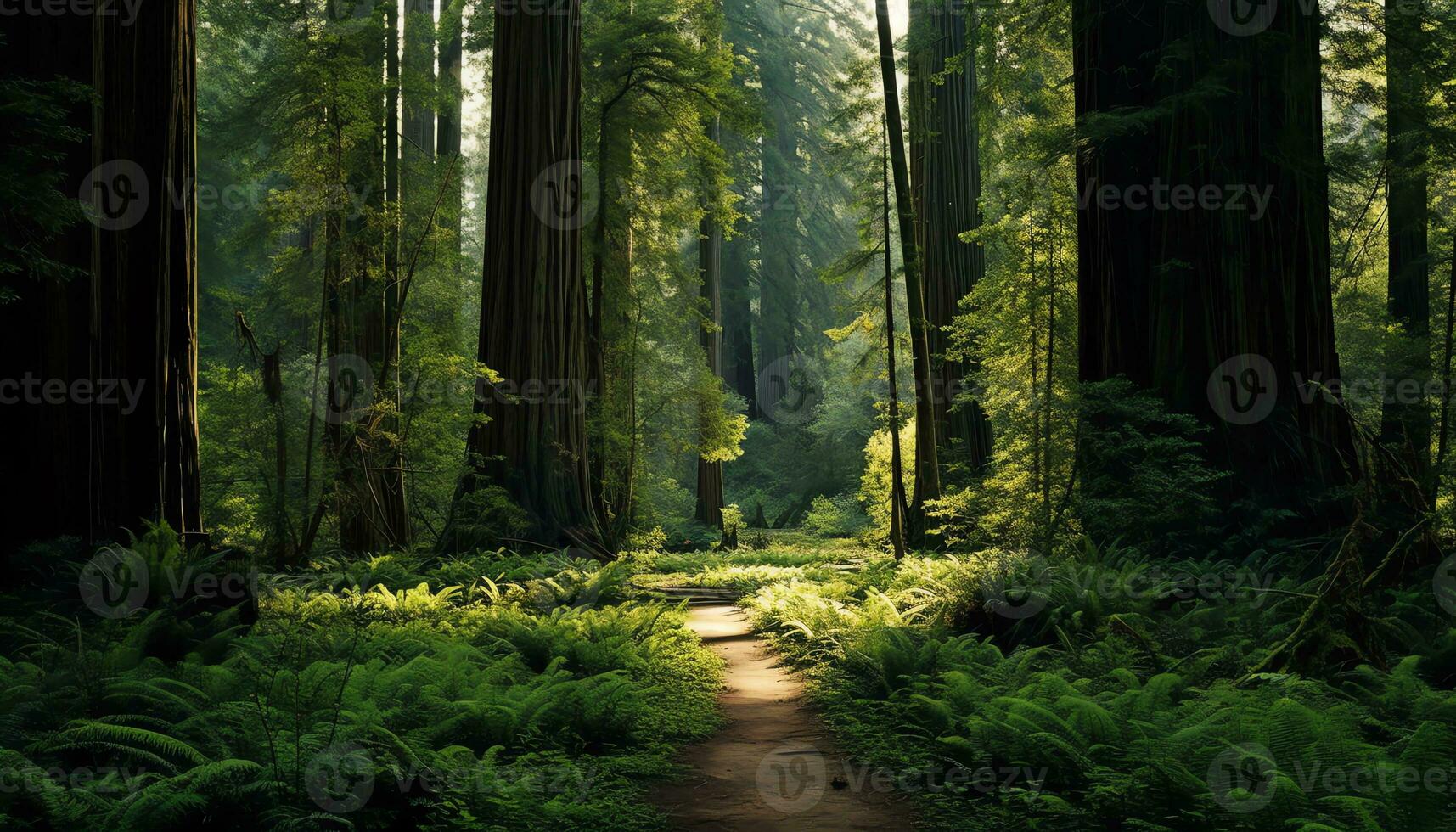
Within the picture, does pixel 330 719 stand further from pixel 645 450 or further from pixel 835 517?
pixel 835 517

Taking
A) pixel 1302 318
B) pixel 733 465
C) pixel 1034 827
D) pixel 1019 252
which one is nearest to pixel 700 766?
pixel 1034 827

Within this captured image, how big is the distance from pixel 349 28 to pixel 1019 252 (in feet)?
36.8

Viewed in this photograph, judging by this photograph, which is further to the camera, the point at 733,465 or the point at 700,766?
the point at 733,465

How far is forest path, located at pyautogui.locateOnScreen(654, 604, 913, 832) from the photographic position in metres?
4.00

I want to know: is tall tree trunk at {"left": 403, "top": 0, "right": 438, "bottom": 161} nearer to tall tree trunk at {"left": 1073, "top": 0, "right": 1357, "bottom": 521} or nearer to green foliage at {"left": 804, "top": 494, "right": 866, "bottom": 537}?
tall tree trunk at {"left": 1073, "top": 0, "right": 1357, "bottom": 521}

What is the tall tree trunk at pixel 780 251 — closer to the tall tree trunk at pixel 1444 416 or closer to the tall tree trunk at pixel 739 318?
the tall tree trunk at pixel 739 318

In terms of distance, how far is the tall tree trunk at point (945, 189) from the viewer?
54.0ft

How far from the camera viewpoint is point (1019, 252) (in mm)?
12875

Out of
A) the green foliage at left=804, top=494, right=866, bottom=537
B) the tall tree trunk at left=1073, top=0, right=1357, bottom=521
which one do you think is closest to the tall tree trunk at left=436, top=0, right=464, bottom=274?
the tall tree trunk at left=1073, top=0, right=1357, bottom=521

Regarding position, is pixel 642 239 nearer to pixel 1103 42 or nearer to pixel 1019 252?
pixel 1019 252

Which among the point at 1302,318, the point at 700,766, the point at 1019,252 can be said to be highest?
the point at 1019,252

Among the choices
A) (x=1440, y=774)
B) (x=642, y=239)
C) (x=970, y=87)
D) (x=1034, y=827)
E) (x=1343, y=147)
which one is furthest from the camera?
(x=642, y=239)

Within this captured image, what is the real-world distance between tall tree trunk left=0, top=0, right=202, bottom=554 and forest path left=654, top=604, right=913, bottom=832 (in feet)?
14.3

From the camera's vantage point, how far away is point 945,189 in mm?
16750
